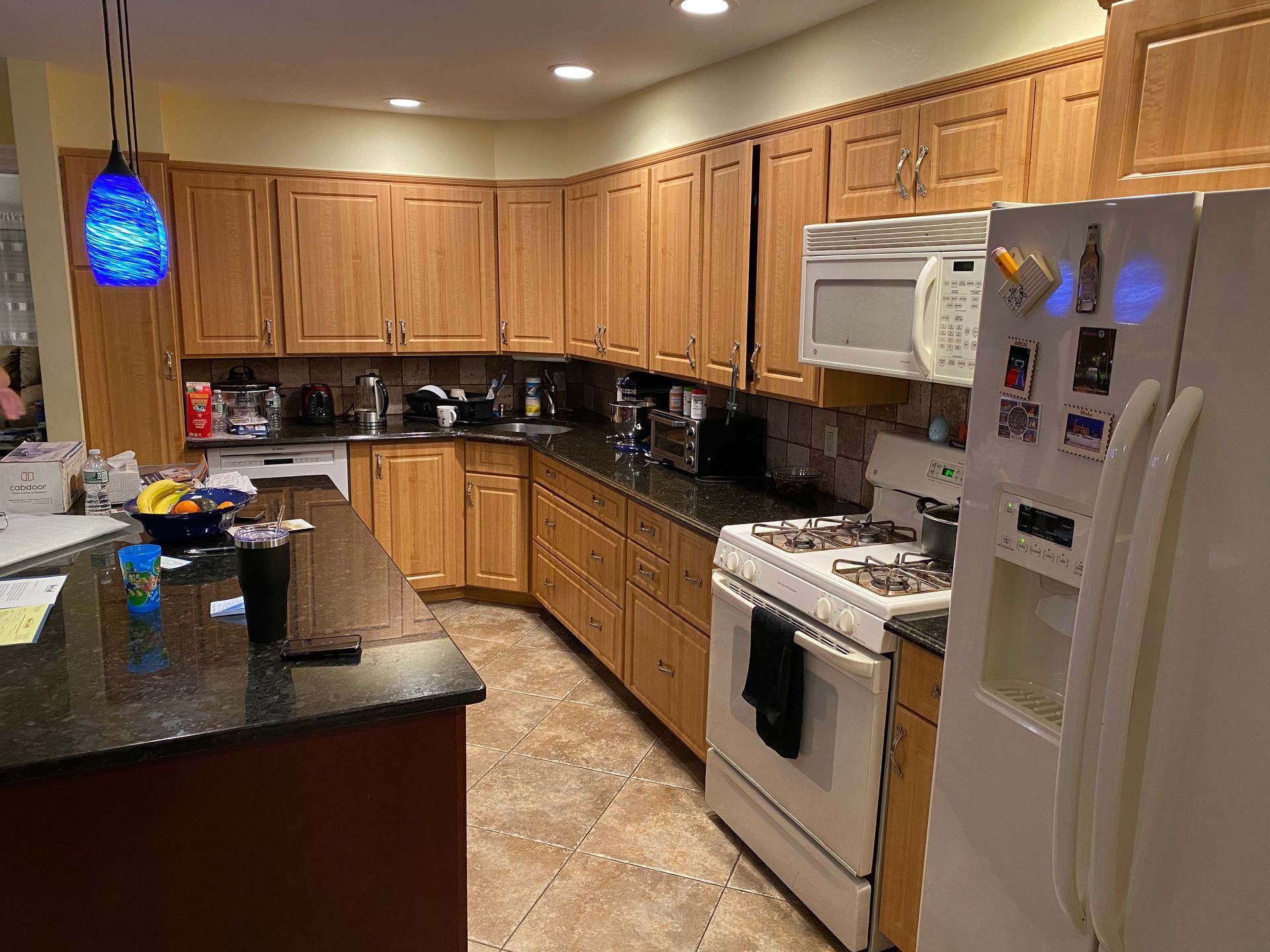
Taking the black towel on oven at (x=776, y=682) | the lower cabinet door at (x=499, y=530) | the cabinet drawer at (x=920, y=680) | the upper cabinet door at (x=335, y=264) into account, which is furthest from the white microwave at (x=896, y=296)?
the upper cabinet door at (x=335, y=264)

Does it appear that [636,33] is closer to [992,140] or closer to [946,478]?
[992,140]

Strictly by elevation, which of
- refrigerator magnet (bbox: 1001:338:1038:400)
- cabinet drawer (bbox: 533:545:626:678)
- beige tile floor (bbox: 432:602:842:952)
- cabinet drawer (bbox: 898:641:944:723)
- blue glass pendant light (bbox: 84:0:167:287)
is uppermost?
blue glass pendant light (bbox: 84:0:167:287)

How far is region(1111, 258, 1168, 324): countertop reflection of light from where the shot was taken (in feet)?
4.21

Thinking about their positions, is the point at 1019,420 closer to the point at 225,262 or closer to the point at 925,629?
the point at 925,629

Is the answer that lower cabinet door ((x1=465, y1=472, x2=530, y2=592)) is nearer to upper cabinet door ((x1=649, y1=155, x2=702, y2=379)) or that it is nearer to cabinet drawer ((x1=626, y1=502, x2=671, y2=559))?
upper cabinet door ((x1=649, y1=155, x2=702, y2=379))

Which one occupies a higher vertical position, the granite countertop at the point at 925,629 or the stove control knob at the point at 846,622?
the granite countertop at the point at 925,629

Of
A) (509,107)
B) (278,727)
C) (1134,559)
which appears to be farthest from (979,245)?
(509,107)

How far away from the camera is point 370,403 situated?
189 inches

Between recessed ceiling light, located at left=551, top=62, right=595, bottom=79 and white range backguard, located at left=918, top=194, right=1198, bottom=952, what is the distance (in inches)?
96.1

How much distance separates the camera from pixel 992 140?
7.14 feet

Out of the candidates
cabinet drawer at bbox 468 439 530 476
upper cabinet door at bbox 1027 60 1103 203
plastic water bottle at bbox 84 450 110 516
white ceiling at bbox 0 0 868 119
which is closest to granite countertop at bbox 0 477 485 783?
plastic water bottle at bbox 84 450 110 516

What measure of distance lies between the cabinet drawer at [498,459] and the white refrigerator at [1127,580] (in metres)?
3.05

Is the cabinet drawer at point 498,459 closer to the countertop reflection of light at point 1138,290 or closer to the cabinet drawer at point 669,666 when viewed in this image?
the cabinet drawer at point 669,666

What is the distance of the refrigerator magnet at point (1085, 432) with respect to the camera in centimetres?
137
